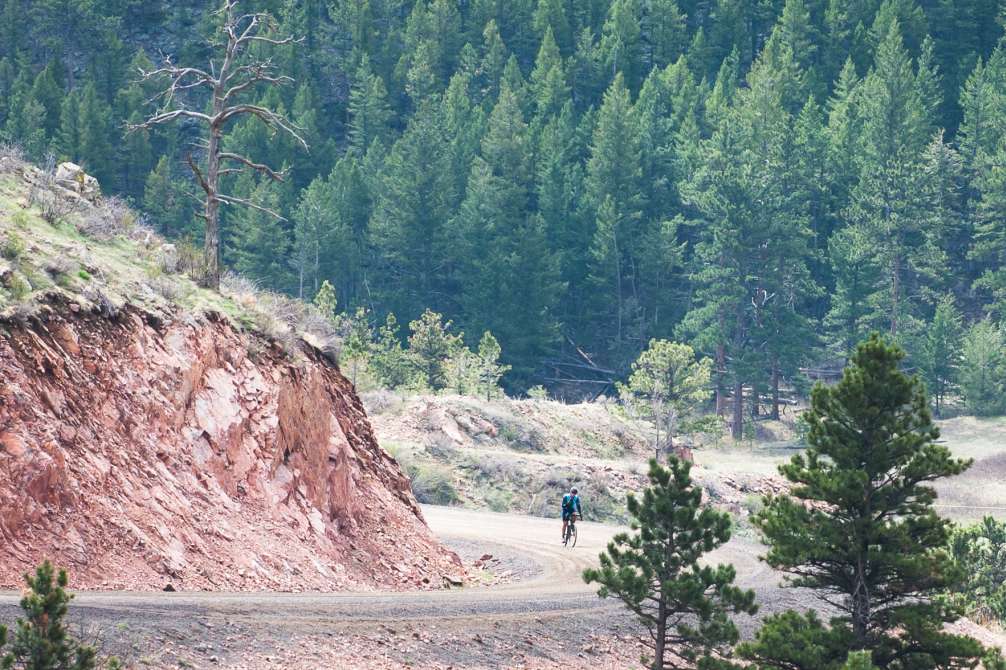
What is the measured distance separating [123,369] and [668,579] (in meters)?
8.82

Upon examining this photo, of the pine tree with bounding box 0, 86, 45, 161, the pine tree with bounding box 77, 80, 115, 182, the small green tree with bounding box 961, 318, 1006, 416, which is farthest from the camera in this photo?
the pine tree with bounding box 77, 80, 115, 182

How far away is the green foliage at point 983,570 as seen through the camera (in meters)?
37.1

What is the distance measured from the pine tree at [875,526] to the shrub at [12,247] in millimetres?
11732

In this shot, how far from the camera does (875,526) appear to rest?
70.5 ft

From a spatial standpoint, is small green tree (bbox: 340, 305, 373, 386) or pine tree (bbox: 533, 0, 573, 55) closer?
small green tree (bbox: 340, 305, 373, 386)

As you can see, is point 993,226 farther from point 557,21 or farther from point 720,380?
point 557,21

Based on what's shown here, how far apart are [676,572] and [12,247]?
11048 mm

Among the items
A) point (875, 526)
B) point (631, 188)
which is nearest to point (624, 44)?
point (631, 188)

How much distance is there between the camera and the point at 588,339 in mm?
101062

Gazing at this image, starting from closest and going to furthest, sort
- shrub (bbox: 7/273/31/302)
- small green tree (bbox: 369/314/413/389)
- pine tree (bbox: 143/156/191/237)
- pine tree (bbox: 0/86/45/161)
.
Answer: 1. shrub (bbox: 7/273/31/302)
2. small green tree (bbox: 369/314/413/389)
3. pine tree (bbox: 0/86/45/161)
4. pine tree (bbox: 143/156/191/237)

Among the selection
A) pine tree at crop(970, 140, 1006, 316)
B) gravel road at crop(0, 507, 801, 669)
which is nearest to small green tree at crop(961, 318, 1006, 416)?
pine tree at crop(970, 140, 1006, 316)

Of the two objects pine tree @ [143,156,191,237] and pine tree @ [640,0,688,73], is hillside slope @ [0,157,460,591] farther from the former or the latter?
pine tree @ [640,0,688,73]

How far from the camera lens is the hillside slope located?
20.5 m

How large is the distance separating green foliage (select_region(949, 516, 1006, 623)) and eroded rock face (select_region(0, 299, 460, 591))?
14997mm
